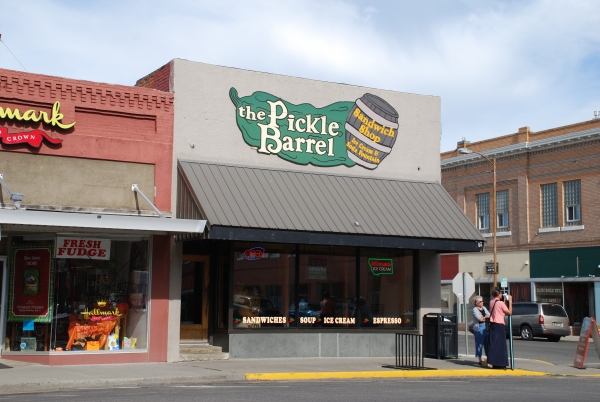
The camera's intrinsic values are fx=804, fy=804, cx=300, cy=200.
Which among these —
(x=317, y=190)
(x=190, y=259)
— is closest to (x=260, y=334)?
(x=190, y=259)

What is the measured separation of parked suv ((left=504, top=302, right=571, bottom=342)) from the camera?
35.5m

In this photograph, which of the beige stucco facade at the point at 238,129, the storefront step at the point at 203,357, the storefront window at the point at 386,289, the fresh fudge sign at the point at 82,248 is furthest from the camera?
the storefront window at the point at 386,289

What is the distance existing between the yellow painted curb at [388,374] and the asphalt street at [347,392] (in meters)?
0.90

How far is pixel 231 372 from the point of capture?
16078mm

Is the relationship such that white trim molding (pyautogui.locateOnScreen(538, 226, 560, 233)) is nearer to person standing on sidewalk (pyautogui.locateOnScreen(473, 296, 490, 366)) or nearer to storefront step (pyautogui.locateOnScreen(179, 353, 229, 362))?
person standing on sidewalk (pyautogui.locateOnScreen(473, 296, 490, 366))

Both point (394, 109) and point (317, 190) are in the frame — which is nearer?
point (317, 190)

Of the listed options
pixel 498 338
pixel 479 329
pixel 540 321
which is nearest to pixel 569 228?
pixel 540 321

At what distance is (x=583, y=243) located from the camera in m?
39.9

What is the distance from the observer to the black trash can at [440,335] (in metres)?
20.6

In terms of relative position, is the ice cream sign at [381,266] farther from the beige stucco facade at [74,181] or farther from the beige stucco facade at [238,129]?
the beige stucco facade at [74,181]

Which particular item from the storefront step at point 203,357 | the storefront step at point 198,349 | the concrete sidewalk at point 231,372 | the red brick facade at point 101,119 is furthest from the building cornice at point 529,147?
the red brick facade at point 101,119

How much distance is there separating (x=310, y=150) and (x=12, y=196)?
7.74m

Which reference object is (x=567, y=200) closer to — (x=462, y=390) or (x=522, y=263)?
(x=522, y=263)

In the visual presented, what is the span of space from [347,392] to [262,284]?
7.07 meters
